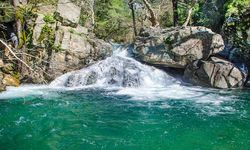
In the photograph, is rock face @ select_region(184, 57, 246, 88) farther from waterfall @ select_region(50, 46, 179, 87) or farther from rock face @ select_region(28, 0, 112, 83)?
rock face @ select_region(28, 0, 112, 83)

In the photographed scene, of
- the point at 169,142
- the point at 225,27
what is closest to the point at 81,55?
the point at 225,27

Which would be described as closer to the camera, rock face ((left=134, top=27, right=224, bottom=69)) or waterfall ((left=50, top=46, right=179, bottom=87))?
waterfall ((left=50, top=46, right=179, bottom=87))

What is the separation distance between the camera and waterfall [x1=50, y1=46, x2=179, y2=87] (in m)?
17.4

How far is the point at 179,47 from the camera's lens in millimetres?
18000

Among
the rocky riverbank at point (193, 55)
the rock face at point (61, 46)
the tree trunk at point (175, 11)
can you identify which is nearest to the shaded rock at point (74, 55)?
the rock face at point (61, 46)

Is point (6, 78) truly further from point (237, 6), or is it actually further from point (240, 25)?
point (240, 25)

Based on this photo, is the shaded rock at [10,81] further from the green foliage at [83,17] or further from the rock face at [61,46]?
the green foliage at [83,17]

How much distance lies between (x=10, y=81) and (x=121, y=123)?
8.12 meters

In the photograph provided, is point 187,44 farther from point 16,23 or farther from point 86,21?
point 86,21

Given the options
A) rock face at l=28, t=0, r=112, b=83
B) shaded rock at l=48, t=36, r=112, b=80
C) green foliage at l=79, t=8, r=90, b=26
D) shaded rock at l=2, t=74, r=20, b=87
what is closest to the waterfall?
shaded rock at l=48, t=36, r=112, b=80

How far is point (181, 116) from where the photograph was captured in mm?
11492

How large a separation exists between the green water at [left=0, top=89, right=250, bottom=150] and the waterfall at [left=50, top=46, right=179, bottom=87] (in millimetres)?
2626

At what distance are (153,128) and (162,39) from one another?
9165 millimetres

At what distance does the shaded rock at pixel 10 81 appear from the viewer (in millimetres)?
16666
